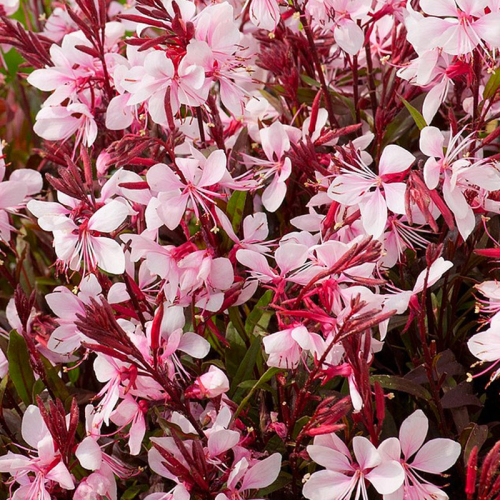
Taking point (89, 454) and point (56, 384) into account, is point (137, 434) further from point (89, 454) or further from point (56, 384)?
point (56, 384)

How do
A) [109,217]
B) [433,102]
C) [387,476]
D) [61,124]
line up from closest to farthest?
[387,476], [109,217], [433,102], [61,124]

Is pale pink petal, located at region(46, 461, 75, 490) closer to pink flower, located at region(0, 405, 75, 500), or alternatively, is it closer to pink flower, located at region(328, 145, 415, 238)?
pink flower, located at region(0, 405, 75, 500)

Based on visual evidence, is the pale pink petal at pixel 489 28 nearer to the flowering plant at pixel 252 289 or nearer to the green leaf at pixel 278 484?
the flowering plant at pixel 252 289

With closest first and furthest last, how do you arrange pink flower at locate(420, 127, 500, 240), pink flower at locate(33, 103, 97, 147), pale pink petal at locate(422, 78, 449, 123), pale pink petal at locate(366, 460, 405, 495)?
pale pink petal at locate(366, 460, 405, 495) < pink flower at locate(420, 127, 500, 240) < pale pink petal at locate(422, 78, 449, 123) < pink flower at locate(33, 103, 97, 147)

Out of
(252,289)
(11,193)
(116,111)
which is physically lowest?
(252,289)

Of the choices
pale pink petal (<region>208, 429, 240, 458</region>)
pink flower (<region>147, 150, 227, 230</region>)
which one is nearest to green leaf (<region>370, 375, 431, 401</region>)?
pale pink petal (<region>208, 429, 240, 458</region>)

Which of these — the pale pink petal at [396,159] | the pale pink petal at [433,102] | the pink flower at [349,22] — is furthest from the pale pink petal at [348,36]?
the pale pink petal at [396,159]

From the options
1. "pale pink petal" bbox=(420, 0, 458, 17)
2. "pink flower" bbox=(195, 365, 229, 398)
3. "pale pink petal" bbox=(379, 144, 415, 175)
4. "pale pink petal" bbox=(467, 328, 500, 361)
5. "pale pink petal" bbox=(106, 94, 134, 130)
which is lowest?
"pink flower" bbox=(195, 365, 229, 398)

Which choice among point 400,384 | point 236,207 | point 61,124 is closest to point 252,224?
point 236,207
